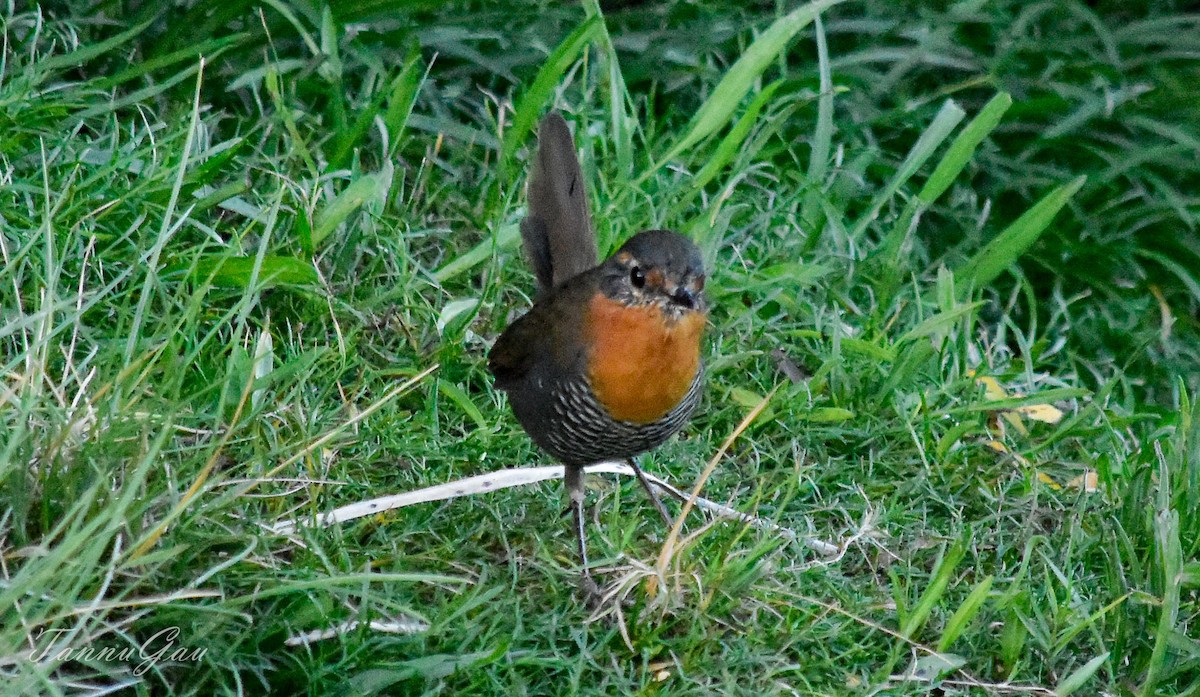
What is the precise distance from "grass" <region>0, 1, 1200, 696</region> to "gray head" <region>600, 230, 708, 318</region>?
0.64 m

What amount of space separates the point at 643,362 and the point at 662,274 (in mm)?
237

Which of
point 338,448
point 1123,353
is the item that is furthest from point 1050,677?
point 1123,353

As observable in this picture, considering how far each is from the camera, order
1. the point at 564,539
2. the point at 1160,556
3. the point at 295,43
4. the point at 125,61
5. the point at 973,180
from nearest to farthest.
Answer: the point at 1160,556, the point at 564,539, the point at 125,61, the point at 295,43, the point at 973,180

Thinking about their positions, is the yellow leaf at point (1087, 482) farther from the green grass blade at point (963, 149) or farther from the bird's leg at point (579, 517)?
the bird's leg at point (579, 517)

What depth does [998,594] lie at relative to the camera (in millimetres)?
3703

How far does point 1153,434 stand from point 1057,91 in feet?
7.16

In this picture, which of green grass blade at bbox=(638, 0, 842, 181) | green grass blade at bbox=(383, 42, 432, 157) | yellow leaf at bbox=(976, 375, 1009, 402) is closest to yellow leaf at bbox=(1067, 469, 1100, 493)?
yellow leaf at bbox=(976, 375, 1009, 402)

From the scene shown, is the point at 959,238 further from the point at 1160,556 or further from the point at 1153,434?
the point at 1160,556

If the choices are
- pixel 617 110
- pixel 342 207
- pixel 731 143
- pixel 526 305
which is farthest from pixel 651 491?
pixel 617 110

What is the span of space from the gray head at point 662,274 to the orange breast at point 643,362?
3 centimetres

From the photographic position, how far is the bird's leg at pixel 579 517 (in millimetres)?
3652

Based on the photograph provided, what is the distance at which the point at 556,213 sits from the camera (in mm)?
4582

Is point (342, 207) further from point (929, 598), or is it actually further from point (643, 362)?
point (929, 598)

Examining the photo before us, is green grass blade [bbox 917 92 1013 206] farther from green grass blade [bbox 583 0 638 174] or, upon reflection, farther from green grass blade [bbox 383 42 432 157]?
green grass blade [bbox 383 42 432 157]
